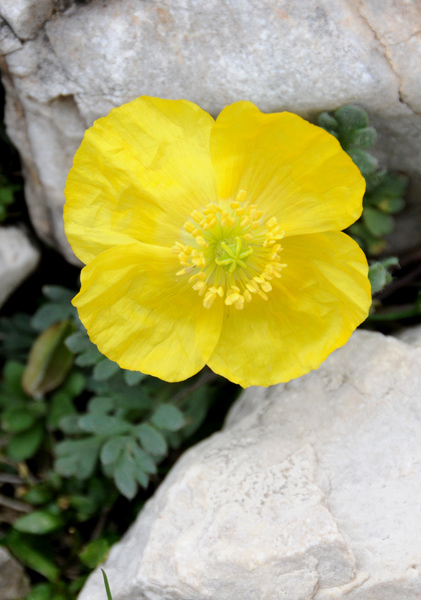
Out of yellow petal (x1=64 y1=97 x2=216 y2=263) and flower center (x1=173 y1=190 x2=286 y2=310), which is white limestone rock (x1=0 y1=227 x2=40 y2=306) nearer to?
yellow petal (x1=64 y1=97 x2=216 y2=263)

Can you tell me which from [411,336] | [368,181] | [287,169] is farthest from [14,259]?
[411,336]

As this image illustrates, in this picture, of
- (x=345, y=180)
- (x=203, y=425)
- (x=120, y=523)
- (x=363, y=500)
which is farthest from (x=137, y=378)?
(x=345, y=180)

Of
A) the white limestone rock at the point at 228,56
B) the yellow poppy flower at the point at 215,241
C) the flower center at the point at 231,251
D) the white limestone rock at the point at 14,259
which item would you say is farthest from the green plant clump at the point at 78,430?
the flower center at the point at 231,251

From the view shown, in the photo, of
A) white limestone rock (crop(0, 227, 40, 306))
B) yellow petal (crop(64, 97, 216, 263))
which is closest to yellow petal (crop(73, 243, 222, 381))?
yellow petal (crop(64, 97, 216, 263))

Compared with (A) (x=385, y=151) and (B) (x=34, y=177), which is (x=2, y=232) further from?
(A) (x=385, y=151)

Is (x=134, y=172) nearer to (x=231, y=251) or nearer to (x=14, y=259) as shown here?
(x=231, y=251)

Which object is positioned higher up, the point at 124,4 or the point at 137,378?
the point at 124,4

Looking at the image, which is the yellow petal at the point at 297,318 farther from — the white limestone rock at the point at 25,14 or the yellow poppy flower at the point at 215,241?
the white limestone rock at the point at 25,14
